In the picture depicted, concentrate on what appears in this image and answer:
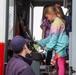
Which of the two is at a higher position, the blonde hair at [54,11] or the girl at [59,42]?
the blonde hair at [54,11]

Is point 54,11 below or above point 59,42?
above

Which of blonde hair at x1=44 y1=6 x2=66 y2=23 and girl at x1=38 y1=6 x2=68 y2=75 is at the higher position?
blonde hair at x1=44 y1=6 x2=66 y2=23

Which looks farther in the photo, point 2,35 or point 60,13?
point 60,13

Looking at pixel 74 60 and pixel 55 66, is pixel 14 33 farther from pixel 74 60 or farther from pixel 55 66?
pixel 74 60

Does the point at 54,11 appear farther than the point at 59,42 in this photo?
Yes

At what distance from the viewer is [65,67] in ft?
10.7

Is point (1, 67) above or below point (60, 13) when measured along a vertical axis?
below

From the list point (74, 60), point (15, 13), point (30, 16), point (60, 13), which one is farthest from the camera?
point (30, 16)

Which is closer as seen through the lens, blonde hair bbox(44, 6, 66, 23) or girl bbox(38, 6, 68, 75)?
girl bbox(38, 6, 68, 75)

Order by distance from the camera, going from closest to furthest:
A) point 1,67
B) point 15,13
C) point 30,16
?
point 1,67 → point 15,13 → point 30,16

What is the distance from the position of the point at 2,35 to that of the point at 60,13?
0.79m

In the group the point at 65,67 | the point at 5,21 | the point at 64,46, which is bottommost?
the point at 65,67

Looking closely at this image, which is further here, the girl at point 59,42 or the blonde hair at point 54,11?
the blonde hair at point 54,11

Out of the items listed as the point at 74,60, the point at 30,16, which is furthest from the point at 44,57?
the point at 30,16
